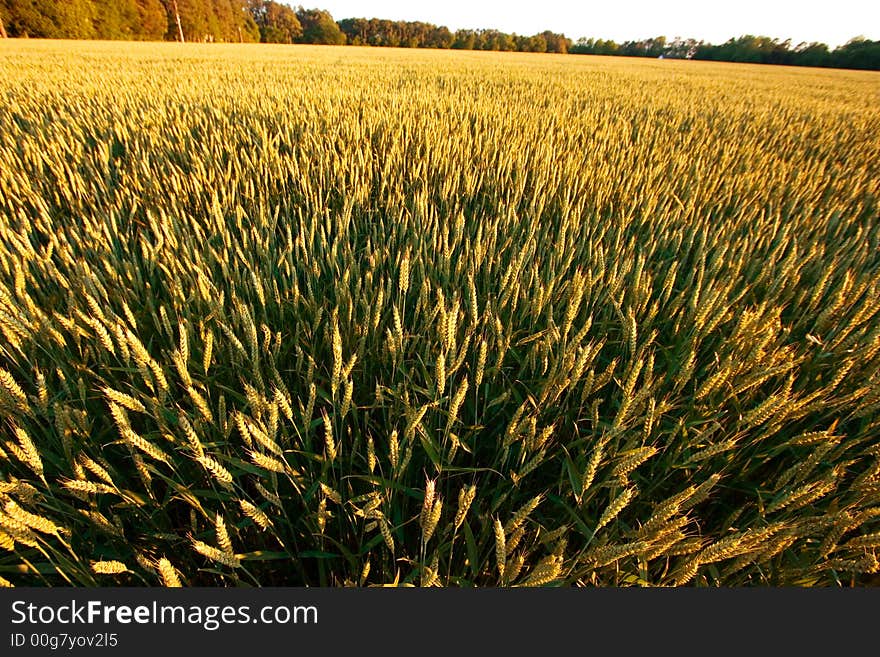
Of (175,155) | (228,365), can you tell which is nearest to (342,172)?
(175,155)

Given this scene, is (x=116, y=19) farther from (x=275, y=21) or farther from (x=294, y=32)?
(x=275, y=21)

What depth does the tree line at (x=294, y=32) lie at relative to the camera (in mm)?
32344

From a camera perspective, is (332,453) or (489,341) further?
(489,341)

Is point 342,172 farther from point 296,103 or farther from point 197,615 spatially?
point 296,103

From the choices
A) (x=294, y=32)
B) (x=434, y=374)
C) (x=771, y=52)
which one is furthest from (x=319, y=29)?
(x=434, y=374)

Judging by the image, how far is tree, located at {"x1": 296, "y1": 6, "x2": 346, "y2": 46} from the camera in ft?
183

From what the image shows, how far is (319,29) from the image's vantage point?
5647 centimetres

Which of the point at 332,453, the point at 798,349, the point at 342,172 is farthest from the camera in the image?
the point at 342,172

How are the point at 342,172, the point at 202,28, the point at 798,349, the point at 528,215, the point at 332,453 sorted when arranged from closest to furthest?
the point at 332,453, the point at 798,349, the point at 528,215, the point at 342,172, the point at 202,28

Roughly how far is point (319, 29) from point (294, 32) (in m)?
6.40

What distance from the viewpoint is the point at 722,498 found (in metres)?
1.06

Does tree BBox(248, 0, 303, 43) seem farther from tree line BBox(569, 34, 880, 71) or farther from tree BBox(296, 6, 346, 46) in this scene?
tree line BBox(569, 34, 880, 71)

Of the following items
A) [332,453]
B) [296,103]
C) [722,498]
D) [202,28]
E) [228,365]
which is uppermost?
[202,28]

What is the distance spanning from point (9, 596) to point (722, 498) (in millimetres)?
1530
